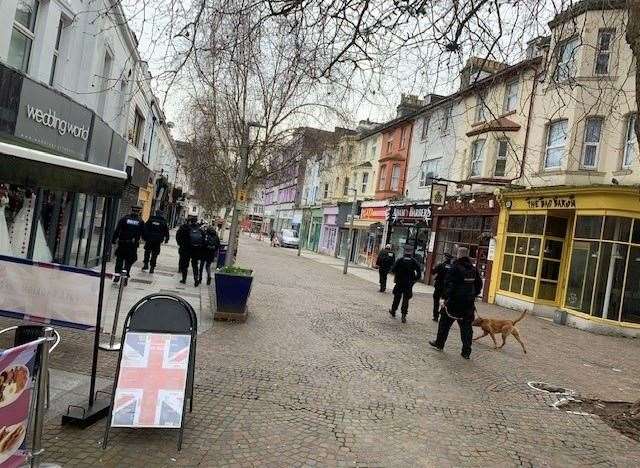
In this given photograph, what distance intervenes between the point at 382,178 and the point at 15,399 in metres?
31.9

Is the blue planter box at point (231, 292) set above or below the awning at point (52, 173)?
below

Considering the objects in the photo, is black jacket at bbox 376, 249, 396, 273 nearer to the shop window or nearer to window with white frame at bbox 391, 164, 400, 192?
the shop window

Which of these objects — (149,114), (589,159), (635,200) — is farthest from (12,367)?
(149,114)

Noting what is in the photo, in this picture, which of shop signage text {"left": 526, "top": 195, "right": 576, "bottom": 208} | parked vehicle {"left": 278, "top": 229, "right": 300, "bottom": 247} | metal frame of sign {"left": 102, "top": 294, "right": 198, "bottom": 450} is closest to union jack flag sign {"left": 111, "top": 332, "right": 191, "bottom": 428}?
metal frame of sign {"left": 102, "top": 294, "right": 198, "bottom": 450}

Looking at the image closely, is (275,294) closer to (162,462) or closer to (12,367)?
(162,462)

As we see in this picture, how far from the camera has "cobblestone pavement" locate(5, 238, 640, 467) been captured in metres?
4.48

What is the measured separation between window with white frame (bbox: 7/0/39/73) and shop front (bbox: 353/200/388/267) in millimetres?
24706

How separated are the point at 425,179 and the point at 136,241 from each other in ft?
61.8

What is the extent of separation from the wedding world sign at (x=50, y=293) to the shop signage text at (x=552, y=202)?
49.4ft

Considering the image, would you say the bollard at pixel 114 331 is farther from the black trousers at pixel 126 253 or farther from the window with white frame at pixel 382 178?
the window with white frame at pixel 382 178

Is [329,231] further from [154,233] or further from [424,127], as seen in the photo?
[154,233]

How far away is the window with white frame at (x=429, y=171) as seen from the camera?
27.5m

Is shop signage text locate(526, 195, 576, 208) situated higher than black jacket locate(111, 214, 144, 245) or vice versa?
shop signage text locate(526, 195, 576, 208)

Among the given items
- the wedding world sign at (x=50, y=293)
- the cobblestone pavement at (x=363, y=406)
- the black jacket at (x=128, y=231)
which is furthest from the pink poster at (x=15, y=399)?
the black jacket at (x=128, y=231)
